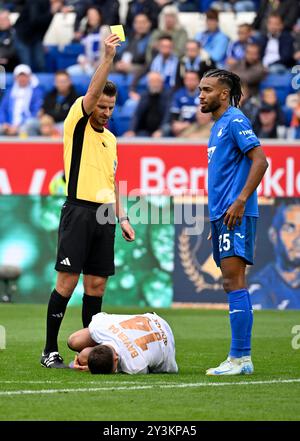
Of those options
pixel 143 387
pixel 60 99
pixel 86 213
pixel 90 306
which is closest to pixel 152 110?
pixel 60 99

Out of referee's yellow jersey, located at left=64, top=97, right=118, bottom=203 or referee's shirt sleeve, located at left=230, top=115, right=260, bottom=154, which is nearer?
referee's shirt sleeve, located at left=230, top=115, right=260, bottom=154

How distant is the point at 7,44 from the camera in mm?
21688

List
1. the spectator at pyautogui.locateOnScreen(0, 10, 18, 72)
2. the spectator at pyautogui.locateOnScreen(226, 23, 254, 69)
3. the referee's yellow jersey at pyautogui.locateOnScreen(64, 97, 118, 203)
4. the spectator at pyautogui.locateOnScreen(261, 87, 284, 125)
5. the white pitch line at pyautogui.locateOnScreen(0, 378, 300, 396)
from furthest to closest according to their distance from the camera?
the spectator at pyautogui.locateOnScreen(0, 10, 18, 72), the spectator at pyautogui.locateOnScreen(226, 23, 254, 69), the spectator at pyautogui.locateOnScreen(261, 87, 284, 125), the referee's yellow jersey at pyautogui.locateOnScreen(64, 97, 118, 203), the white pitch line at pyautogui.locateOnScreen(0, 378, 300, 396)

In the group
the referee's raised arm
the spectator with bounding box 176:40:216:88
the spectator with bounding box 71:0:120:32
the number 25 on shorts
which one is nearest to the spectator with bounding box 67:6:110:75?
the spectator with bounding box 71:0:120:32

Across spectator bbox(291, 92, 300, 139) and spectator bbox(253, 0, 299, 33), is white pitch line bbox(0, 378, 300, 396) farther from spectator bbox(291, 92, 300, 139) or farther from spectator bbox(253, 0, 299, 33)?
spectator bbox(253, 0, 299, 33)

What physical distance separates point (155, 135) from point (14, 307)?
178 inches

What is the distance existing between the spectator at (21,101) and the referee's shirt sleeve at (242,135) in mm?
11216

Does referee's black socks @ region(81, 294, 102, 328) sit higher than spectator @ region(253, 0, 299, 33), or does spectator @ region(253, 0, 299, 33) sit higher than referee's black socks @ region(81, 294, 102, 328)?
spectator @ region(253, 0, 299, 33)

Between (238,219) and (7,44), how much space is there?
1369 centimetres

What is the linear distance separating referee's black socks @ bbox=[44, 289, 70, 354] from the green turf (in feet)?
0.70

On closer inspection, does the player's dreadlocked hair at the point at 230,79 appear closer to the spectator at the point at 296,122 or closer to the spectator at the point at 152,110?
the spectator at the point at 296,122

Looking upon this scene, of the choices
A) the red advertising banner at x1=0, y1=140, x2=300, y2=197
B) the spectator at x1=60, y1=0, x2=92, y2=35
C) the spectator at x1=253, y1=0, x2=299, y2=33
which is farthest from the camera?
the spectator at x1=60, y1=0, x2=92, y2=35

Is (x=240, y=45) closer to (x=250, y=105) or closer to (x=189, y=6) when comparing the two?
(x=250, y=105)

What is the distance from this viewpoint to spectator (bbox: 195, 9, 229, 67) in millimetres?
20703
